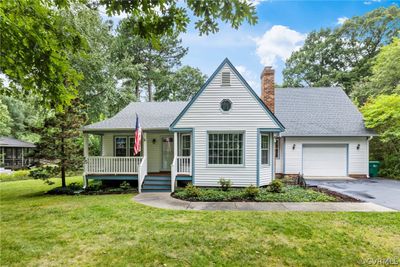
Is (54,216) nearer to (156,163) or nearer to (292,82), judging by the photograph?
(156,163)

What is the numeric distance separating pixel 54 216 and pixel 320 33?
39861mm

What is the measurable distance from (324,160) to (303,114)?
337cm

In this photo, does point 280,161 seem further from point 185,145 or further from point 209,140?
point 185,145

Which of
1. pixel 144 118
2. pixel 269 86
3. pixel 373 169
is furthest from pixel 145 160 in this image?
pixel 373 169

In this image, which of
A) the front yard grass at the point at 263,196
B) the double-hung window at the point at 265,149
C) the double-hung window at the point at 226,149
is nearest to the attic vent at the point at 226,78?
the double-hung window at the point at 226,149

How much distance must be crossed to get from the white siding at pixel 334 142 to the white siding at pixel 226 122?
15.7ft

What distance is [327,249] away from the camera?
14.7ft

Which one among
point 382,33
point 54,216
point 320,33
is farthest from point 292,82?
point 54,216

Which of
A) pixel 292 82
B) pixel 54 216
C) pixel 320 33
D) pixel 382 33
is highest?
pixel 320 33

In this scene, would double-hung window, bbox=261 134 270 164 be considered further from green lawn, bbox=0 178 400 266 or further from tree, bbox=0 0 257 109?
tree, bbox=0 0 257 109

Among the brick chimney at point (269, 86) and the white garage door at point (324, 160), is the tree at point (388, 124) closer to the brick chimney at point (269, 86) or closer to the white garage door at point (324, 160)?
the white garage door at point (324, 160)

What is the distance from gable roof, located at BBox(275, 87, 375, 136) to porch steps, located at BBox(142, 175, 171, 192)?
8011 mm

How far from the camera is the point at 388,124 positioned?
580 inches

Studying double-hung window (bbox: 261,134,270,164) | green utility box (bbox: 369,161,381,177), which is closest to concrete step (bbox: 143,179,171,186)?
double-hung window (bbox: 261,134,270,164)
